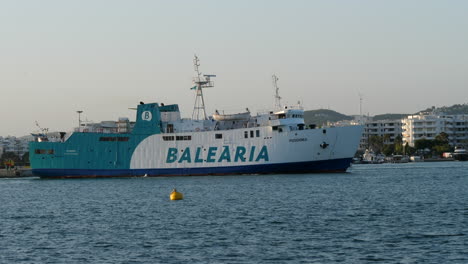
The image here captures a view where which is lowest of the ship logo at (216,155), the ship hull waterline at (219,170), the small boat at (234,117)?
the ship hull waterline at (219,170)

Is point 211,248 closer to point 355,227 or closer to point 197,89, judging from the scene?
point 355,227

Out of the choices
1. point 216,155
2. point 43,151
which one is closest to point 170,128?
point 216,155

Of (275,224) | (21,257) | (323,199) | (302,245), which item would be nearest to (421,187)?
(323,199)

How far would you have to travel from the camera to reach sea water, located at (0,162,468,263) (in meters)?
23.4

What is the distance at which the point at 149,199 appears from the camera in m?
45.7

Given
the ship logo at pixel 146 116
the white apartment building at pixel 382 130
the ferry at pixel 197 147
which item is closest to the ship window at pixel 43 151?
the ferry at pixel 197 147

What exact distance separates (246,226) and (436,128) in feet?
489

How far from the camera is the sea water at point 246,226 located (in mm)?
23438

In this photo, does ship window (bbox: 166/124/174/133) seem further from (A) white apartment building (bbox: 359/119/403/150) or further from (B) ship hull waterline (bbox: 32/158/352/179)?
(A) white apartment building (bbox: 359/119/403/150)

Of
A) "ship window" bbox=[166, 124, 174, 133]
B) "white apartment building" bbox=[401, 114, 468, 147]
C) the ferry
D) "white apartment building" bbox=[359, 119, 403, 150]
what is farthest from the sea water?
"white apartment building" bbox=[359, 119, 403, 150]

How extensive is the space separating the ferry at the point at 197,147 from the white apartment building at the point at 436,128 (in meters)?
104

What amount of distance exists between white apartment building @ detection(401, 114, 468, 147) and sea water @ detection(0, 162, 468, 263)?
125 metres

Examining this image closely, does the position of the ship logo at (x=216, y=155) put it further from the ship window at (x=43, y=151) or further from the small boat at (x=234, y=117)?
the ship window at (x=43, y=151)

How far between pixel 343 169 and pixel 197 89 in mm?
19021
